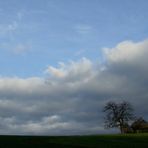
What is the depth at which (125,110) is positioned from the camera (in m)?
138
